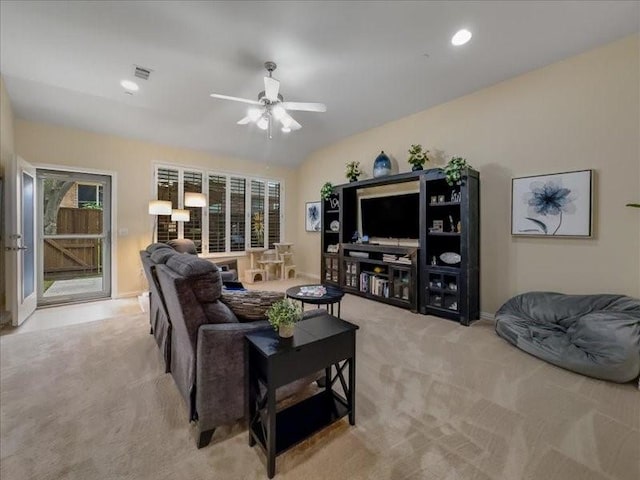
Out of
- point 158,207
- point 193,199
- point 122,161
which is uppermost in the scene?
point 122,161

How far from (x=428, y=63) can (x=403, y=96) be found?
0.76 metres

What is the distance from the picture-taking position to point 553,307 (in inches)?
116

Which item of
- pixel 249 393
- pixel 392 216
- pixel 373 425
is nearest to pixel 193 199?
pixel 392 216

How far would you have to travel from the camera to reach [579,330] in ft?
8.06

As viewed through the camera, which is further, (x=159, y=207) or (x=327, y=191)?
(x=327, y=191)

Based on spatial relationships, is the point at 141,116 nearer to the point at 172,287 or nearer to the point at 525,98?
the point at 172,287

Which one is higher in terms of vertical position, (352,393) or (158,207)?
(158,207)

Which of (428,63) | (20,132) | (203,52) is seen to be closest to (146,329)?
(203,52)

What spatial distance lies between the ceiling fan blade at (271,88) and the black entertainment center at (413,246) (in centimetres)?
221

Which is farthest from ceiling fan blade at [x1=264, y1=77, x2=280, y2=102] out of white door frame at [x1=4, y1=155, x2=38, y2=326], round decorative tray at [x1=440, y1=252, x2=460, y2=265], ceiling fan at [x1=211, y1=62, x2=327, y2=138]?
white door frame at [x1=4, y1=155, x2=38, y2=326]

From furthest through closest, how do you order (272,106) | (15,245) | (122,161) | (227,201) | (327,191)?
(227,201) → (327,191) → (122,161) → (15,245) → (272,106)

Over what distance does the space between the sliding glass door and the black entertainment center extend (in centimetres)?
395

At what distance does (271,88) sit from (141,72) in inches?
72.8

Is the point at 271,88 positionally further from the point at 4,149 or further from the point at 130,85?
the point at 4,149
